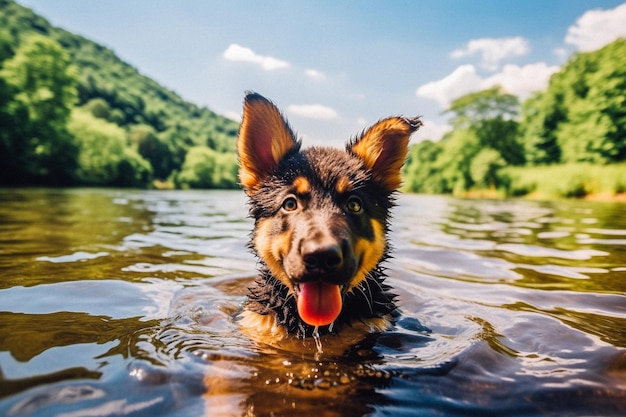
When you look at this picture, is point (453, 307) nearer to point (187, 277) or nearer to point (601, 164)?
point (187, 277)

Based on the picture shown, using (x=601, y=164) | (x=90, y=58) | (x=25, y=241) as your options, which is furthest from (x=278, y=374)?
(x=90, y=58)

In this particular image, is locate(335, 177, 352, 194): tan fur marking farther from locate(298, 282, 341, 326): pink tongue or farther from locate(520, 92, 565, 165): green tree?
locate(520, 92, 565, 165): green tree

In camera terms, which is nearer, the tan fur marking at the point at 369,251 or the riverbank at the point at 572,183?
the tan fur marking at the point at 369,251

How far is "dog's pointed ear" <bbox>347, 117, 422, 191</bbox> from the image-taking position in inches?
167

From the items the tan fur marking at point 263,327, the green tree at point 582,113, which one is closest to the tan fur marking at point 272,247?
the tan fur marking at point 263,327

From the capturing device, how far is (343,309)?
3854mm

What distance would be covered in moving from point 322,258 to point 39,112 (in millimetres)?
51701

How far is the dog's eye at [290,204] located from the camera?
12.5ft

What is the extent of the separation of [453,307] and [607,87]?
5148cm

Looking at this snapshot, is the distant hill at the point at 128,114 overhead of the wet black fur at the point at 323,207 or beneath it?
overhead

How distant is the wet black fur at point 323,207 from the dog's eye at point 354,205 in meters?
0.06

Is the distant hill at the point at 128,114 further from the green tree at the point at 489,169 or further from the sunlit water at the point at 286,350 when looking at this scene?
the green tree at the point at 489,169

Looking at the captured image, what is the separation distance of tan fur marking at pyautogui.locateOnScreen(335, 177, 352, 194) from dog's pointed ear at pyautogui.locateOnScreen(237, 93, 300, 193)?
833mm

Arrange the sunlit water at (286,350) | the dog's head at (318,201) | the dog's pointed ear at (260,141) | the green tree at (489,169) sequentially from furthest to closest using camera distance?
the green tree at (489,169) < the dog's pointed ear at (260,141) < the dog's head at (318,201) < the sunlit water at (286,350)
